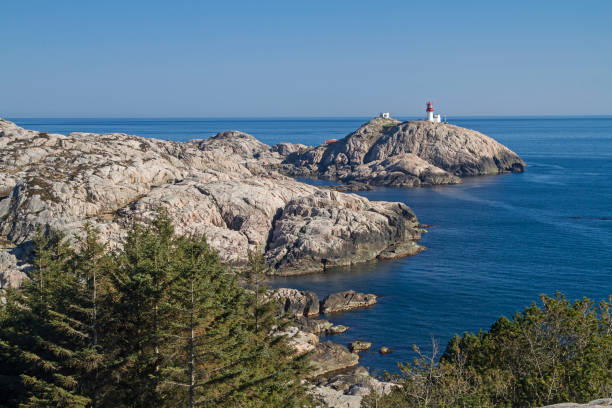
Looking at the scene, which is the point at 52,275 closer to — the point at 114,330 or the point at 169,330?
the point at 114,330

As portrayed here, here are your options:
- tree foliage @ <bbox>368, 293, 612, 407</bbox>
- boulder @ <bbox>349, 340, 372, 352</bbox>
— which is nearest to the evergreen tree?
tree foliage @ <bbox>368, 293, 612, 407</bbox>

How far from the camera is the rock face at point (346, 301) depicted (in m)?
63.5

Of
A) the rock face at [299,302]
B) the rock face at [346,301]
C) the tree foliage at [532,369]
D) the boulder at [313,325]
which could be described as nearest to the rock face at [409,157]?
the rock face at [346,301]

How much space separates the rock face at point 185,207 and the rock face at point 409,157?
71.7 metres

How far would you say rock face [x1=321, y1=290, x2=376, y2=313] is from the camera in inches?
2501

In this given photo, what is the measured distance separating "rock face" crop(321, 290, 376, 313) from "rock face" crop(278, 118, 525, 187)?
331 feet

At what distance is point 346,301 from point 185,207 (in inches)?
1214

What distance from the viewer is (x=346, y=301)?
2539 inches

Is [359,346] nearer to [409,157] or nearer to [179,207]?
[179,207]

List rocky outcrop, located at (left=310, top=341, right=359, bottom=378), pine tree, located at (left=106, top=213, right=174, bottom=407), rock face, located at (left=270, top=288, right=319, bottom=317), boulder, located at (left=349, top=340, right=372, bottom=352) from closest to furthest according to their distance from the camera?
pine tree, located at (left=106, top=213, right=174, bottom=407) → rocky outcrop, located at (left=310, top=341, right=359, bottom=378) → boulder, located at (left=349, top=340, right=372, bottom=352) → rock face, located at (left=270, top=288, right=319, bottom=317)

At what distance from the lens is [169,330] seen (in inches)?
858

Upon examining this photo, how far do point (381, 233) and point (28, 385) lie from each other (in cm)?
6724

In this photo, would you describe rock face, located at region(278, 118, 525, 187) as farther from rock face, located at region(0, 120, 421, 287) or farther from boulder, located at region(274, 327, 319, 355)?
boulder, located at region(274, 327, 319, 355)

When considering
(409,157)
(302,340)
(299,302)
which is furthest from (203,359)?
(409,157)
